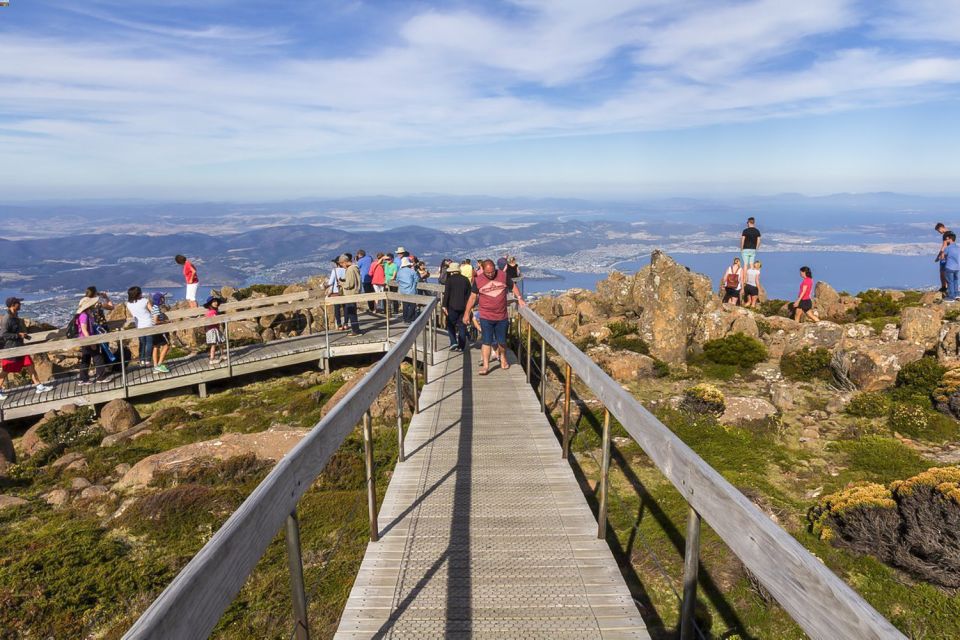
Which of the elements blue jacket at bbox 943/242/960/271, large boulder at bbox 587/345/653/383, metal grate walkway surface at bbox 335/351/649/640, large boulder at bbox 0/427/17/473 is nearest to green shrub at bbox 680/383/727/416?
large boulder at bbox 587/345/653/383

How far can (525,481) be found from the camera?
5344 mm

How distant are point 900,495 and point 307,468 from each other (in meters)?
6.50

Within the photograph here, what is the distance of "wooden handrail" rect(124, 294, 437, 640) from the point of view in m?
1.47

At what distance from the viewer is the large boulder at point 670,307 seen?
13984 millimetres

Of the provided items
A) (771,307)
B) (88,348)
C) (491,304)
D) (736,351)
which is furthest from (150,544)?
(771,307)

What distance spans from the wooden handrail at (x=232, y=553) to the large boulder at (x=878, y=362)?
11307mm

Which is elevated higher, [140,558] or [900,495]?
[900,495]

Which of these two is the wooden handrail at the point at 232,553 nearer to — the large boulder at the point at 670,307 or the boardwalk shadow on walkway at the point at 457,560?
the boardwalk shadow on walkway at the point at 457,560

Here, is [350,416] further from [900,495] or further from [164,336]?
[164,336]

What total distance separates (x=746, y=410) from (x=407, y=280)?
8844 mm

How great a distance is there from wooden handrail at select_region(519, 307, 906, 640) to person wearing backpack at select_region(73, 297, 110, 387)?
1333 cm

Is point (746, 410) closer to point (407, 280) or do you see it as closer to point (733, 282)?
point (407, 280)

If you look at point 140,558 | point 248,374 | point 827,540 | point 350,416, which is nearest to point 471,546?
point 350,416

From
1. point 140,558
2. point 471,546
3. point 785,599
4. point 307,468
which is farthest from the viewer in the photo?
point 140,558
